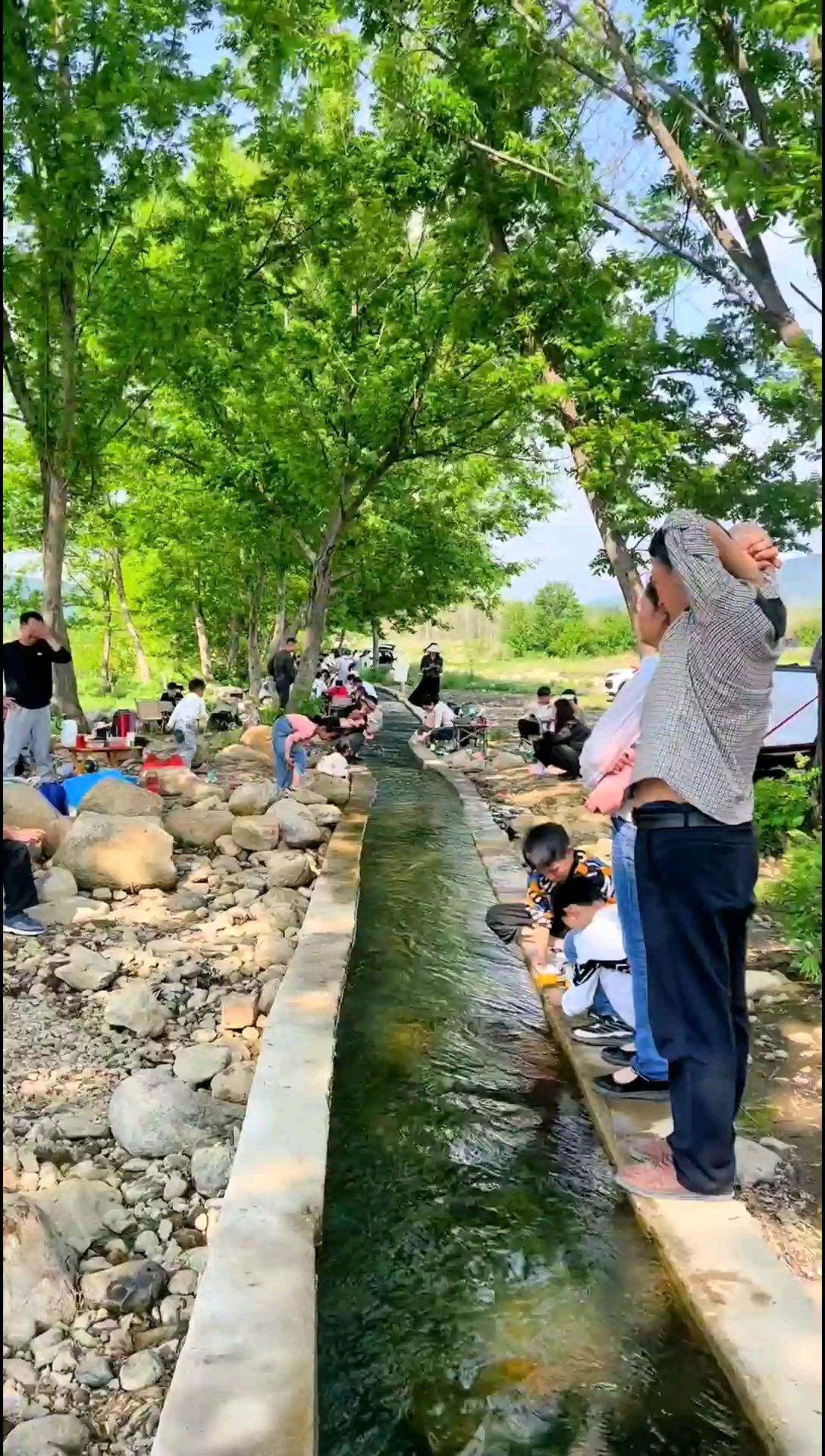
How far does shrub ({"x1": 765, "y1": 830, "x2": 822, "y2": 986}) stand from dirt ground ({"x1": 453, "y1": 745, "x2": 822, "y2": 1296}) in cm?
18

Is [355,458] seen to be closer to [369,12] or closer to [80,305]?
[80,305]

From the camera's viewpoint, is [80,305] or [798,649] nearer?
[798,649]

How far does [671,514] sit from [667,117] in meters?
5.96

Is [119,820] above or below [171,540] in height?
below

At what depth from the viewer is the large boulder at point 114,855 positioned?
700 cm

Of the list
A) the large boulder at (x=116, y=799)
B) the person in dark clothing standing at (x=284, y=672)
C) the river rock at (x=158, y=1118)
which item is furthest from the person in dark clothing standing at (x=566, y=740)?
the river rock at (x=158, y=1118)

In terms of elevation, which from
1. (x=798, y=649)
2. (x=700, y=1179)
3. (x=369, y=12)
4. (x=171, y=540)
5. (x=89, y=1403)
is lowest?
(x=89, y=1403)

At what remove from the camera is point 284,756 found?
35.3 ft

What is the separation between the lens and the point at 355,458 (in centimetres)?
1591

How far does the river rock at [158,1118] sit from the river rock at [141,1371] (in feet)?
3.57

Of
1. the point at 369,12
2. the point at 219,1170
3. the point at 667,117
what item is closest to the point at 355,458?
the point at 369,12

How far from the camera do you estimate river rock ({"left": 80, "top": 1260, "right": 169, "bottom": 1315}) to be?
298 cm

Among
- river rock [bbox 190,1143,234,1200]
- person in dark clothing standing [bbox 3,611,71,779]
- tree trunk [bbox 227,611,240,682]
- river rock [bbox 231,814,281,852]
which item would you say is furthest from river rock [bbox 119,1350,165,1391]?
tree trunk [bbox 227,611,240,682]

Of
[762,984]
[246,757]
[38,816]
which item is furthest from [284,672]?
[762,984]
